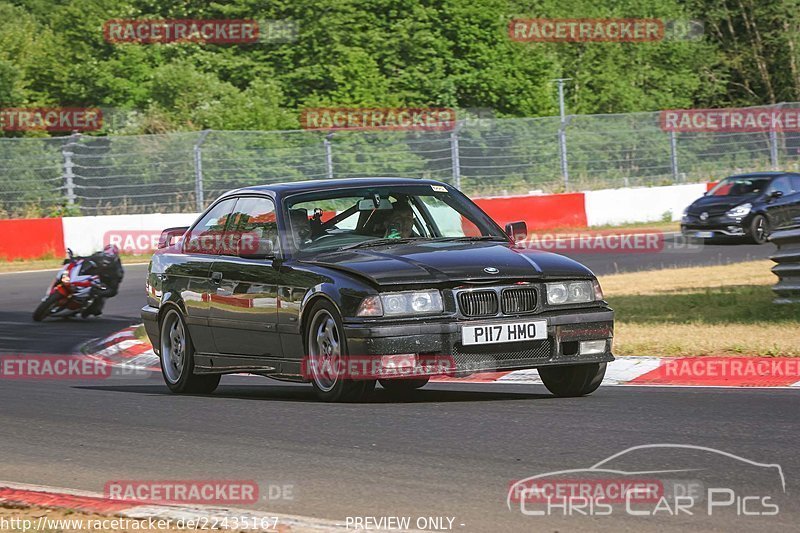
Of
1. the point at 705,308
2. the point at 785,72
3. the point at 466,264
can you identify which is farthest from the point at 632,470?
the point at 785,72

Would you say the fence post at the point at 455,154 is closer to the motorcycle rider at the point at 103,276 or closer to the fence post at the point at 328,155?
the fence post at the point at 328,155

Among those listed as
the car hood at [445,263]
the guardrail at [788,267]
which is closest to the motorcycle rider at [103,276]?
the guardrail at [788,267]

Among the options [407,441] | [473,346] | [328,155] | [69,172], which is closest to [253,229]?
[473,346]

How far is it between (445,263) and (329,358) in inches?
36.6

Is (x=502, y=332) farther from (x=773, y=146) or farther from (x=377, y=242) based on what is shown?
(x=773, y=146)

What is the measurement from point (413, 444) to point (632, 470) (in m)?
1.39

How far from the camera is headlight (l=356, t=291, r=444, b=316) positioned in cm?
845

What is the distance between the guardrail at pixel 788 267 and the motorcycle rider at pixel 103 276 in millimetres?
8812

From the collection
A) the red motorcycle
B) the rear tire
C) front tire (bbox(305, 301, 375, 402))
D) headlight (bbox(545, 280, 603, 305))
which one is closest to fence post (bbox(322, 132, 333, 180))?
the red motorcycle

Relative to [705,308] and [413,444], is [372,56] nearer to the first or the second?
[705,308]

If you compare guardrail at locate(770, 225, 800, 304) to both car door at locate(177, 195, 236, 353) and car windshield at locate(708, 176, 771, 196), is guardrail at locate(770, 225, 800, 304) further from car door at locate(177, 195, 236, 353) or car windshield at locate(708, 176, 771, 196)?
car windshield at locate(708, 176, 771, 196)

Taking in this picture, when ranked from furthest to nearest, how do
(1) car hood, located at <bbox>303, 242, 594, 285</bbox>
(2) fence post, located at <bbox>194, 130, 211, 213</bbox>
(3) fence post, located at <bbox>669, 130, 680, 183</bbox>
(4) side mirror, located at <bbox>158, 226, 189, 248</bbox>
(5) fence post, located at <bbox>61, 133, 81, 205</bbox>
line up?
1. (3) fence post, located at <bbox>669, 130, 680, 183</bbox>
2. (2) fence post, located at <bbox>194, 130, 211, 213</bbox>
3. (5) fence post, located at <bbox>61, 133, 81, 205</bbox>
4. (4) side mirror, located at <bbox>158, 226, 189, 248</bbox>
5. (1) car hood, located at <bbox>303, 242, 594, 285</bbox>

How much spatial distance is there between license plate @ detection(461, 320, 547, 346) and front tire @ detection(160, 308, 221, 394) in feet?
9.19

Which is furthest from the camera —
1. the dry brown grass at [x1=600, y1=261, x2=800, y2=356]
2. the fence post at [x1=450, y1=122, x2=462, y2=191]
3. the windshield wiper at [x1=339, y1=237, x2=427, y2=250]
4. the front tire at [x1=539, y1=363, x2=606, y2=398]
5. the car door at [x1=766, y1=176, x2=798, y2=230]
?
the fence post at [x1=450, y1=122, x2=462, y2=191]
